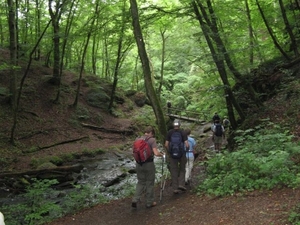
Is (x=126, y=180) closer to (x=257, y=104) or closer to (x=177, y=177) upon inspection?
(x=177, y=177)

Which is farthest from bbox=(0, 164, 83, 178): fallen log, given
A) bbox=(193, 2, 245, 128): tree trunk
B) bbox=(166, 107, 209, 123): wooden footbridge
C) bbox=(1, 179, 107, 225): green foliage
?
bbox=(166, 107, 209, 123): wooden footbridge

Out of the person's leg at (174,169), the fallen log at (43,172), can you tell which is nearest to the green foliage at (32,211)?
the person's leg at (174,169)

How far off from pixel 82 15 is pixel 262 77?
13466mm

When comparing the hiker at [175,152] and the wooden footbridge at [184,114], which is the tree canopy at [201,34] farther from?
the wooden footbridge at [184,114]

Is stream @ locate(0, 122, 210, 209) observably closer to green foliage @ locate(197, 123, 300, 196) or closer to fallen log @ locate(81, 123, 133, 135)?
green foliage @ locate(197, 123, 300, 196)

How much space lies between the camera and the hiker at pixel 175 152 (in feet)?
24.7

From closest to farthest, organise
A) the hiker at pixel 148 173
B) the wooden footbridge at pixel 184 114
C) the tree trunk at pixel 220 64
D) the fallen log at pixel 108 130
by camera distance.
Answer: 1. the hiker at pixel 148 173
2. the tree trunk at pixel 220 64
3. the fallen log at pixel 108 130
4. the wooden footbridge at pixel 184 114

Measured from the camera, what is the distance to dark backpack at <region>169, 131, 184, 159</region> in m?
7.52

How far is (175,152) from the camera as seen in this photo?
7.54 meters

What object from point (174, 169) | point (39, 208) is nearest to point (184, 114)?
point (174, 169)

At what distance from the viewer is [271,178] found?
581 centimetres

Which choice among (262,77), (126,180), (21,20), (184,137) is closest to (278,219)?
(184,137)

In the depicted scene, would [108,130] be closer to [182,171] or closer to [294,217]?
[182,171]

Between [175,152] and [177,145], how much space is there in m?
0.19
